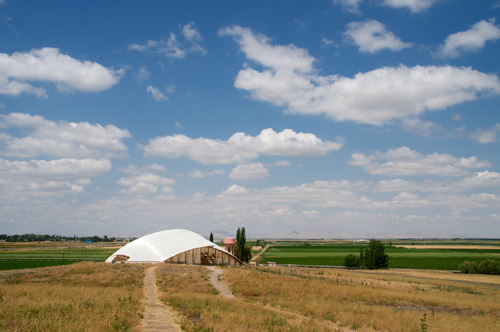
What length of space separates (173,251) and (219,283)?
24805mm

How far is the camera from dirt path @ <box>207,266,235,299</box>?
31.7m

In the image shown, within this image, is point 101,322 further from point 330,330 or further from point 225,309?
point 330,330

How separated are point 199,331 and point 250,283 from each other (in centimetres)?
2014

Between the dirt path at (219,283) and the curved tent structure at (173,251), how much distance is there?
627 inches

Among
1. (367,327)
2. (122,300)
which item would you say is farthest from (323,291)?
(122,300)

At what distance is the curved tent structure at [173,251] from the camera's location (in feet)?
189

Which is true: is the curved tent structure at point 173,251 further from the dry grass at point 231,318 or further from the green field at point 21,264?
the dry grass at point 231,318

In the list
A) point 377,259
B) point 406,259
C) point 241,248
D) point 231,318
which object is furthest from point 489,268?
point 231,318

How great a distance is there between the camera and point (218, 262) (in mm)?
63219

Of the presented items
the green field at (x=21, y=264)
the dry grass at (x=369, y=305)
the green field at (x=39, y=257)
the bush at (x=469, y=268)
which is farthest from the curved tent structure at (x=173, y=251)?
the bush at (x=469, y=268)

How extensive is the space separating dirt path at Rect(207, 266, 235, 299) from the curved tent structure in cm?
1592

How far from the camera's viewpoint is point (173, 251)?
193 ft

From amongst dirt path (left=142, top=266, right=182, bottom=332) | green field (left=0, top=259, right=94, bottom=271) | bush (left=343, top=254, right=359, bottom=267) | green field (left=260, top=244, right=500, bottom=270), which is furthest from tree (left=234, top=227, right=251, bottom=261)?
dirt path (left=142, top=266, right=182, bottom=332)

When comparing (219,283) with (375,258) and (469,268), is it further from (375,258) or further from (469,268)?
(469,268)
